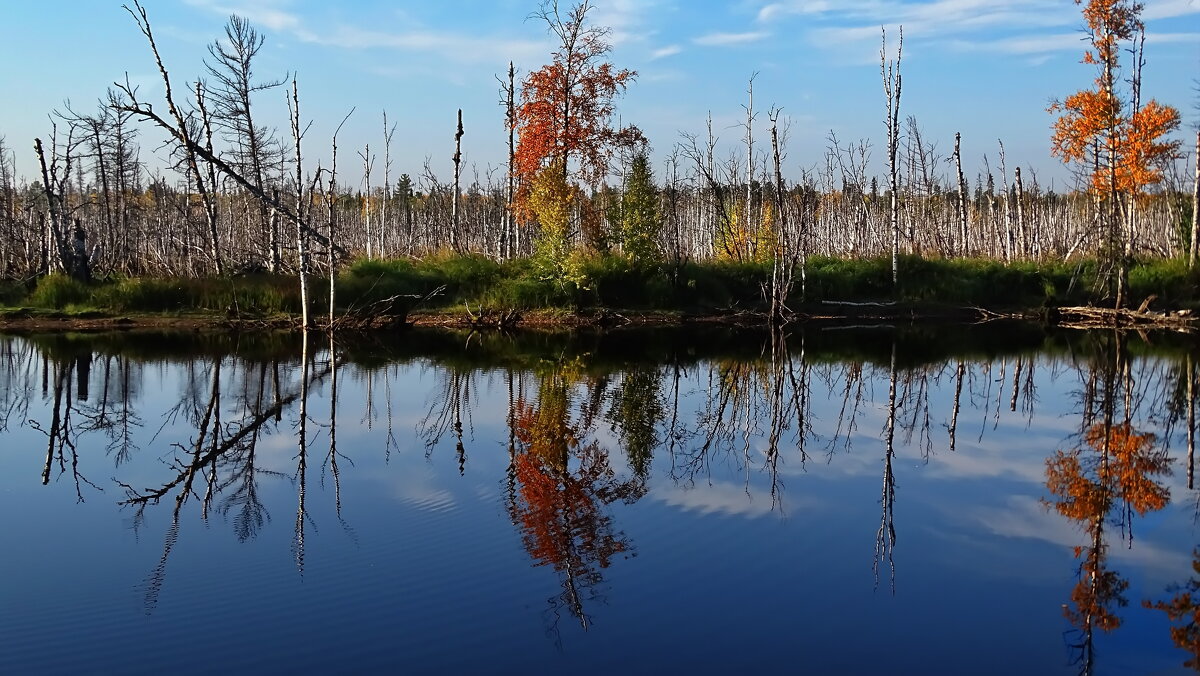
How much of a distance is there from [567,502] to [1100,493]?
4.51m

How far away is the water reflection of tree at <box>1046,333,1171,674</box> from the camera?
567cm

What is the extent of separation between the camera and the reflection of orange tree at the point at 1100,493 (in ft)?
18.7

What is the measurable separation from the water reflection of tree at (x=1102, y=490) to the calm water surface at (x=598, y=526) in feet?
0.11

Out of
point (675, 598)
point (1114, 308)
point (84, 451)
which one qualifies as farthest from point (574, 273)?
point (675, 598)

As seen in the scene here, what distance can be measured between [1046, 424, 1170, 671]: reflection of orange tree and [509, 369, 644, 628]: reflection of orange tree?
113 inches

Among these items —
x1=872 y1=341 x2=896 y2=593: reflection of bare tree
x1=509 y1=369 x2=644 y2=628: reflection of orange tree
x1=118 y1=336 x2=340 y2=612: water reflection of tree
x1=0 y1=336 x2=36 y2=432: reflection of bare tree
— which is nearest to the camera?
x1=509 y1=369 x2=644 y2=628: reflection of orange tree

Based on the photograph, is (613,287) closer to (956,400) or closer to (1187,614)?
(956,400)

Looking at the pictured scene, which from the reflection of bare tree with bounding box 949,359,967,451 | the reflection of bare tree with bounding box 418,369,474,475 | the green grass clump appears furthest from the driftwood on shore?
the green grass clump

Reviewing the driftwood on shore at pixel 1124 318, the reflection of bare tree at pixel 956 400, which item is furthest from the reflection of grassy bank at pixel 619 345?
the driftwood on shore at pixel 1124 318

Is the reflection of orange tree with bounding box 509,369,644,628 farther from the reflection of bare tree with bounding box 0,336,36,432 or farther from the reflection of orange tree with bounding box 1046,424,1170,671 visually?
the reflection of bare tree with bounding box 0,336,36,432

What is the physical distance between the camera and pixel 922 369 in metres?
16.8

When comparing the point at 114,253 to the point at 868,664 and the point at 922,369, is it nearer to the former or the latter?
the point at 922,369

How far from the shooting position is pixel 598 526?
24.0 feet

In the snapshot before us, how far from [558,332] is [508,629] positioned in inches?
765
